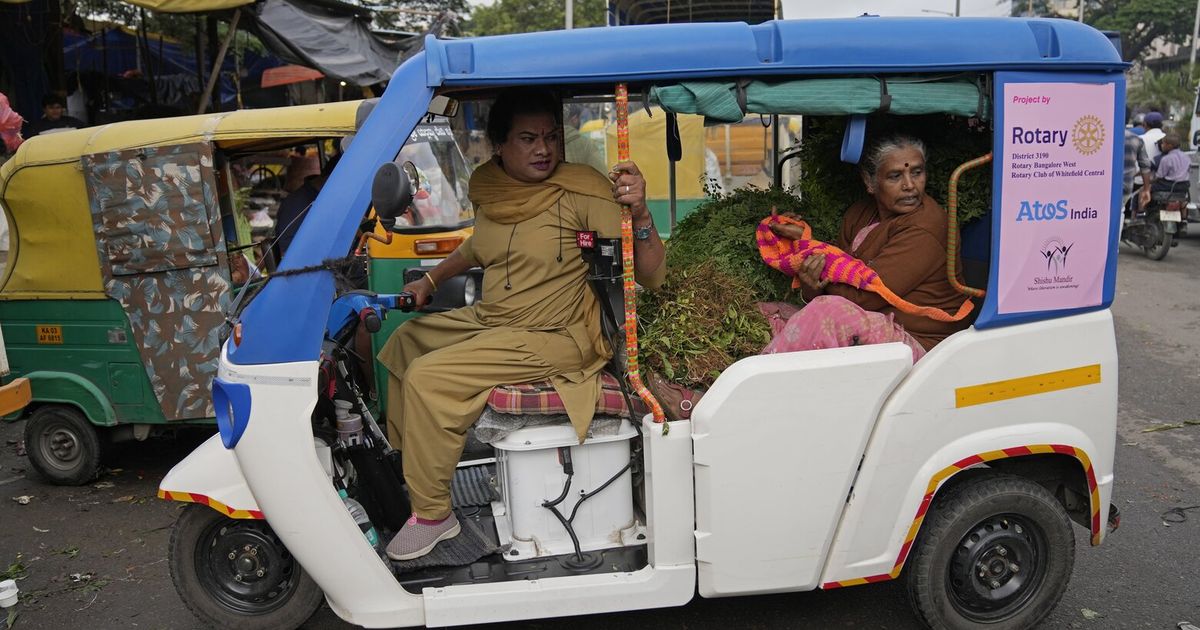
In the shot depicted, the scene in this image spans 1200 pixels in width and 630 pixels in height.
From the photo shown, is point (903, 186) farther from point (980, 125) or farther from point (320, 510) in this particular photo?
point (320, 510)

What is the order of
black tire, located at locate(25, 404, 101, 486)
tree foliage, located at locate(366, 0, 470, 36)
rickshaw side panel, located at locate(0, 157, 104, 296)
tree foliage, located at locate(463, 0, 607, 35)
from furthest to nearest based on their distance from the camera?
tree foliage, located at locate(463, 0, 607, 35)
tree foliage, located at locate(366, 0, 470, 36)
black tire, located at locate(25, 404, 101, 486)
rickshaw side panel, located at locate(0, 157, 104, 296)

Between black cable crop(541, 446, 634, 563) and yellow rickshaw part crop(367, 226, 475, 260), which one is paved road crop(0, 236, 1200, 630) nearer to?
black cable crop(541, 446, 634, 563)

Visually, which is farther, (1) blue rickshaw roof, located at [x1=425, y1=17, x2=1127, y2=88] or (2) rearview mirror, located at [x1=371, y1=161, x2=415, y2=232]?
(1) blue rickshaw roof, located at [x1=425, y1=17, x2=1127, y2=88]

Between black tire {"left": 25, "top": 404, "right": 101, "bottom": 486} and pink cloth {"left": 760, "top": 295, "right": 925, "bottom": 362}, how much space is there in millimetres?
4412

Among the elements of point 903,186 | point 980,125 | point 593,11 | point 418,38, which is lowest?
point 903,186

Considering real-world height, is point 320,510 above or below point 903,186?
below

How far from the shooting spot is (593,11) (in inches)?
1182

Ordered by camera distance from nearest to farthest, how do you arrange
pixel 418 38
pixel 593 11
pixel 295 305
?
1. pixel 295 305
2. pixel 418 38
3. pixel 593 11

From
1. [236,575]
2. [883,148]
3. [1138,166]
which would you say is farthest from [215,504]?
[1138,166]

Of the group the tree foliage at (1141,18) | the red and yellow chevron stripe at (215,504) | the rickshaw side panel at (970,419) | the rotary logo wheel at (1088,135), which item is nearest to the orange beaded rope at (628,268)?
the rickshaw side panel at (970,419)

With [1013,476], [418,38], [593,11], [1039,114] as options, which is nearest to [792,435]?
[1013,476]

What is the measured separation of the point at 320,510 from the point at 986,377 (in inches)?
92.5

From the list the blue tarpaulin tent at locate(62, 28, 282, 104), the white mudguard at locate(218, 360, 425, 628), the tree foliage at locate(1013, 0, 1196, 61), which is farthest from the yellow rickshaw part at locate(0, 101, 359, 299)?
the tree foliage at locate(1013, 0, 1196, 61)

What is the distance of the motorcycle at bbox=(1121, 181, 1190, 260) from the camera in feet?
38.2
